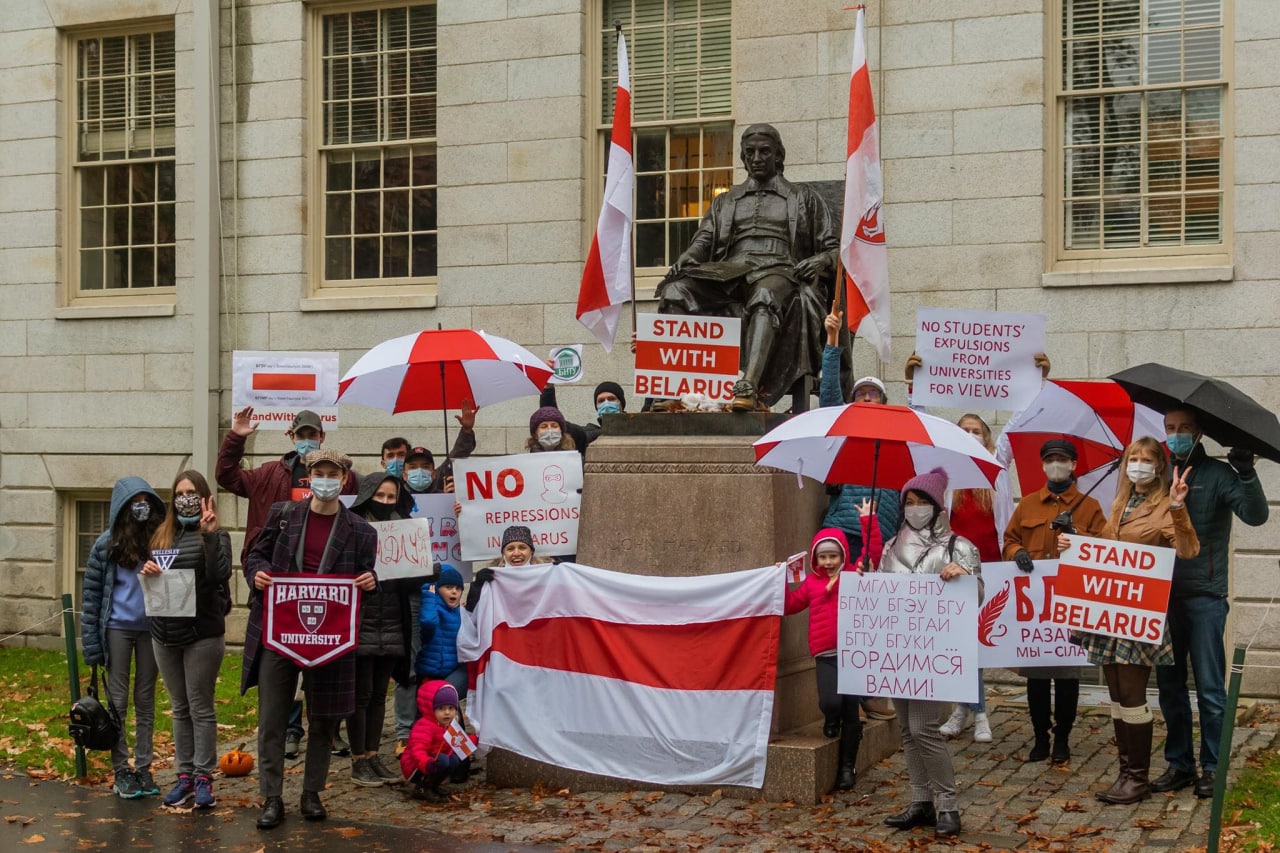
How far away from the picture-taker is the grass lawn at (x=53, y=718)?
10281 mm

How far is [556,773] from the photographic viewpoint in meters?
9.28

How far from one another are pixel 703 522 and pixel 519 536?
→ 1.13m

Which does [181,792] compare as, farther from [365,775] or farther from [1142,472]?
[1142,472]

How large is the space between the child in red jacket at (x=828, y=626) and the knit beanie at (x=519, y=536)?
5.38ft

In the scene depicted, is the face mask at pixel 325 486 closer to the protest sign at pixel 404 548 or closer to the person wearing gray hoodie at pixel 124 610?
the protest sign at pixel 404 548

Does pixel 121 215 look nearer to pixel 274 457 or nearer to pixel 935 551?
pixel 274 457

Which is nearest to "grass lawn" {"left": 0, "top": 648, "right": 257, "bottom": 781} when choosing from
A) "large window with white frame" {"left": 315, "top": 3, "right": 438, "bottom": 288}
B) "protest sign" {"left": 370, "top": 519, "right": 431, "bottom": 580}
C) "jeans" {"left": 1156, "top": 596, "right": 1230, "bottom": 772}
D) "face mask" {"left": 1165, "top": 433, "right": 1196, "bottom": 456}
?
"protest sign" {"left": 370, "top": 519, "right": 431, "bottom": 580}

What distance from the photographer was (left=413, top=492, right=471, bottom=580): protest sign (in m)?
10.0

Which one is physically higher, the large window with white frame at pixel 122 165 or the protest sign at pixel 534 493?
the large window with white frame at pixel 122 165

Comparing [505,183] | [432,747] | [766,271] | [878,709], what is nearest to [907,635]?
[878,709]

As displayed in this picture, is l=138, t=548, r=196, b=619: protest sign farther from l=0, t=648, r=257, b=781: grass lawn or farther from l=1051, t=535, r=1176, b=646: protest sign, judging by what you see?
l=1051, t=535, r=1176, b=646: protest sign

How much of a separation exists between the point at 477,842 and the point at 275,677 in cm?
146

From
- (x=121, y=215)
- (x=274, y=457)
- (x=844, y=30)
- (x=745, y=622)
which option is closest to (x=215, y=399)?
(x=274, y=457)

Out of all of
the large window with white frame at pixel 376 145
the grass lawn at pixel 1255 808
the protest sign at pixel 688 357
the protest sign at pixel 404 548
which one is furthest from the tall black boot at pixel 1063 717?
the large window with white frame at pixel 376 145
